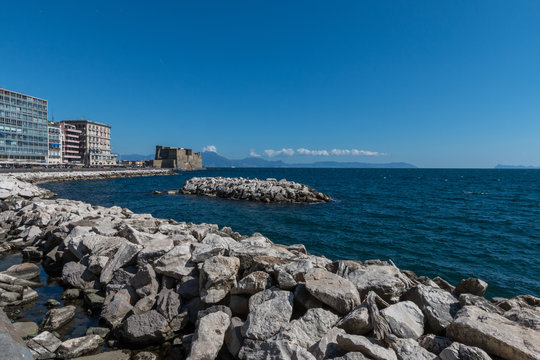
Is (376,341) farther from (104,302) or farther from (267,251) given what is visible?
(104,302)

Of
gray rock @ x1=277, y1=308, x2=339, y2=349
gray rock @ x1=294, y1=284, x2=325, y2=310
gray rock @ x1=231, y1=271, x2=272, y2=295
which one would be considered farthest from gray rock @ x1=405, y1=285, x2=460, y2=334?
gray rock @ x1=231, y1=271, x2=272, y2=295

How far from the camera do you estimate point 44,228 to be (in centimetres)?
1066

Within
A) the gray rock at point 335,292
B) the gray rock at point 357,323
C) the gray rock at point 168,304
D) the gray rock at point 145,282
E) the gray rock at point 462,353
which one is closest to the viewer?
the gray rock at point 462,353

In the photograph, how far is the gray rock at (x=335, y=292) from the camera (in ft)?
13.8

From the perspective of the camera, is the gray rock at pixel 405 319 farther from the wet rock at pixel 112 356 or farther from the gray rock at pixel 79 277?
the gray rock at pixel 79 277

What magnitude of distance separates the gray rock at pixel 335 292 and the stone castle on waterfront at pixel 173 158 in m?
134

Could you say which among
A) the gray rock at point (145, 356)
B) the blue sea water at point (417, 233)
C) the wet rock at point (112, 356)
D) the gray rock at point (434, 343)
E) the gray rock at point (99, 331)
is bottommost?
the blue sea water at point (417, 233)

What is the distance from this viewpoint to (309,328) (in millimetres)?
4047

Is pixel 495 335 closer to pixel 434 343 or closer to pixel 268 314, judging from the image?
pixel 434 343

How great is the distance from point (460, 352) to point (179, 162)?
138248 millimetres

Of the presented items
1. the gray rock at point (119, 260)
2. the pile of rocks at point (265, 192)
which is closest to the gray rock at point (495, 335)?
the gray rock at point (119, 260)

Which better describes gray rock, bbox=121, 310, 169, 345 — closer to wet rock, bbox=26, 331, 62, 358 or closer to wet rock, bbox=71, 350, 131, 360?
wet rock, bbox=71, 350, 131, 360

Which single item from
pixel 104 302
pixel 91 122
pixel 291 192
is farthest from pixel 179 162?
pixel 104 302

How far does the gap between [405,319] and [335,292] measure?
1.00 metres
